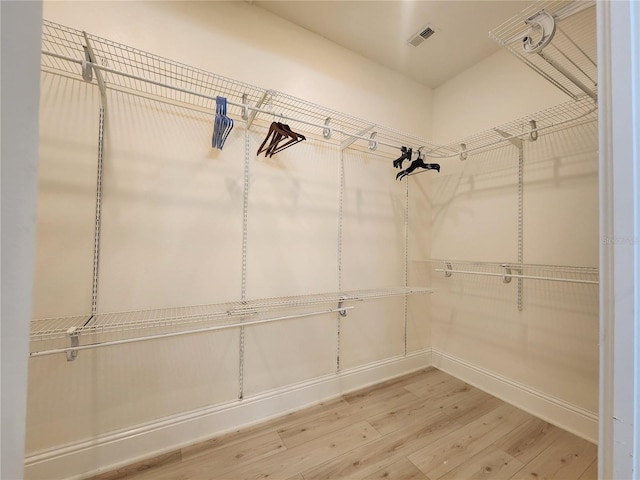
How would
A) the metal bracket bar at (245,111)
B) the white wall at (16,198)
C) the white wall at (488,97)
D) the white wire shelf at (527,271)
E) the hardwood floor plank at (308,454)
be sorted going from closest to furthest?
1. the white wall at (16,198)
2. the hardwood floor plank at (308,454)
3. the metal bracket bar at (245,111)
4. the white wire shelf at (527,271)
5. the white wall at (488,97)

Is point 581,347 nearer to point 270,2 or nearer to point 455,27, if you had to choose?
point 455,27

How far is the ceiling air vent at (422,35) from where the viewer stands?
1828 mm

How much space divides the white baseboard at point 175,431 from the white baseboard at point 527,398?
86 centimetres

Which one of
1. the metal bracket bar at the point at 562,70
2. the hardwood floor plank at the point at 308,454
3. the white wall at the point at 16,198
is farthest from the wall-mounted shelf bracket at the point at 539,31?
the hardwood floor plank at the point at 308,454

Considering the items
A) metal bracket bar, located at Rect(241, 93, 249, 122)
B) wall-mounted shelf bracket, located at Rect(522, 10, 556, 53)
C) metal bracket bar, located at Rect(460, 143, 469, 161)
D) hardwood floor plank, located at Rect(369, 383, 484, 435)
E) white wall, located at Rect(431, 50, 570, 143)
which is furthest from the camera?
metal bracket bar, located at Rect(460, 143, 469, 161)

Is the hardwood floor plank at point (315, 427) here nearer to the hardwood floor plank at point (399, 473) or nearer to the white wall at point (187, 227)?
the white wall at point (187, 227)

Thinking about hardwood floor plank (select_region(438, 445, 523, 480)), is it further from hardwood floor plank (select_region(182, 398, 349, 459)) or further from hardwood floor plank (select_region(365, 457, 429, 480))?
hardwood floor plank (select_region(182, 398, 349, 459))

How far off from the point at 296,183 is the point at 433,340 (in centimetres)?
198

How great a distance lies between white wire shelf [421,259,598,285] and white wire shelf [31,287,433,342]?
2.10ft

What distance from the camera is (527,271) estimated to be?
1832 millimetres

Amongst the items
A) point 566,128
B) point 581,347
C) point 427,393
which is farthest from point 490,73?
point 427,393

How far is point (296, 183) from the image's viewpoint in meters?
1.78

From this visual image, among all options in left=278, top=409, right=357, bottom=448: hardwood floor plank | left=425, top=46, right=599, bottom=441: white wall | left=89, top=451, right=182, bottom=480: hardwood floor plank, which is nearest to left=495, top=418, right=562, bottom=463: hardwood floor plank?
left=425, top=46, right=599, bottom=441: white wall

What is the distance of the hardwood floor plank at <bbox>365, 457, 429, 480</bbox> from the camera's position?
1.26 meters
